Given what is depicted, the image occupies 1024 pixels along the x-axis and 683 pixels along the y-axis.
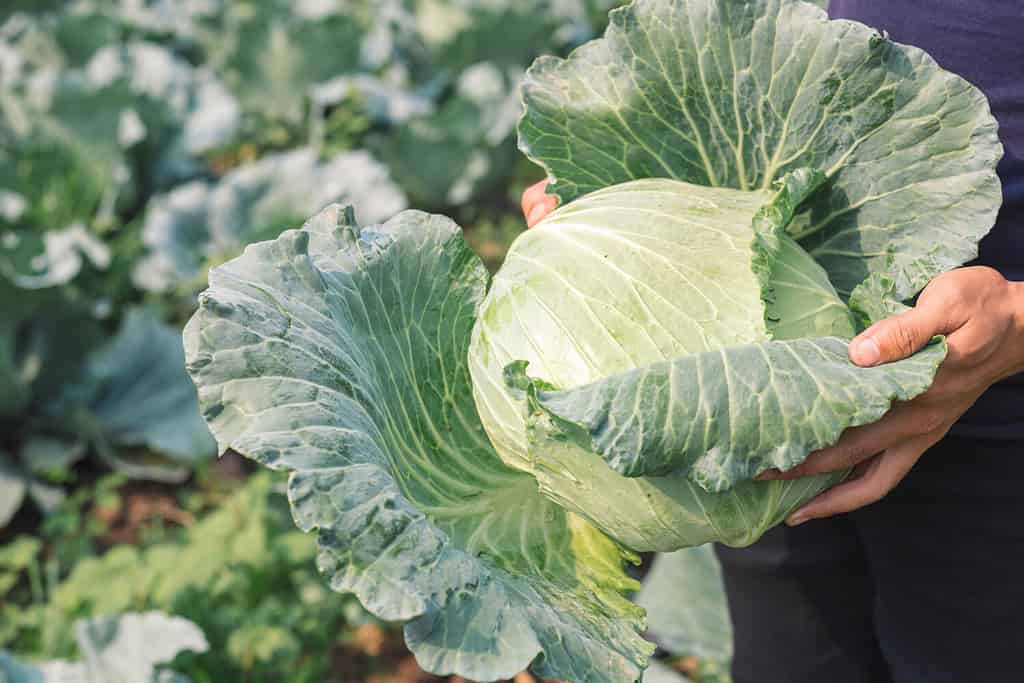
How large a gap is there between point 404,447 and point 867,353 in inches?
28.1

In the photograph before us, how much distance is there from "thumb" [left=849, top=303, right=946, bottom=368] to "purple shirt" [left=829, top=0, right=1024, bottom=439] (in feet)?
1.26

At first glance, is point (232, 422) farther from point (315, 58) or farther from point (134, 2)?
point (134, 2)

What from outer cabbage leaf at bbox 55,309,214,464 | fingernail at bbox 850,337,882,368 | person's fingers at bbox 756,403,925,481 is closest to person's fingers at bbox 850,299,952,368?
fingernail at bbox 850,337,882,368

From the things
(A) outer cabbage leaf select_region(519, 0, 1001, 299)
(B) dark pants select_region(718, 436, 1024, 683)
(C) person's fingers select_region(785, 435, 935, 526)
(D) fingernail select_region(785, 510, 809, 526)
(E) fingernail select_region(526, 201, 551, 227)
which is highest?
(A) outer cabbage leaf select_region(519, 0, 1001, 299)

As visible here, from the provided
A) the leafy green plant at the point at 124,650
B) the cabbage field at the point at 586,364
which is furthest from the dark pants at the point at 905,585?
the leafy green plant at the point at 124,650

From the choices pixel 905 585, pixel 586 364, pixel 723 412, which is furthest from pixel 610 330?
pixel 905 585

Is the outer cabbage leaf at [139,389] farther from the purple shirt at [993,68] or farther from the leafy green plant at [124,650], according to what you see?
the purple shirt at [993,68]

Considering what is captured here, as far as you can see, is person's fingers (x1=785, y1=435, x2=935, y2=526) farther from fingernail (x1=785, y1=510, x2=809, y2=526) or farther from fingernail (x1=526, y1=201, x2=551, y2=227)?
fingernail (x1=526, y1=201, x2=551, y2=227)

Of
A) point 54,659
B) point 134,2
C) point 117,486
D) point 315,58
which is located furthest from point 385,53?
point 54,659

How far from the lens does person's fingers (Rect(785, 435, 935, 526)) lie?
161 cm

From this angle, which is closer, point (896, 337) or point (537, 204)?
point (896, 337)

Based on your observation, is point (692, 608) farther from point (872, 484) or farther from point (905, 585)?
point (872, 484)

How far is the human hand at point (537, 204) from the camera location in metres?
1.94

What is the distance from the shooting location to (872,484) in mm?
1619
